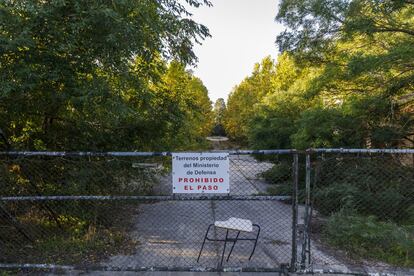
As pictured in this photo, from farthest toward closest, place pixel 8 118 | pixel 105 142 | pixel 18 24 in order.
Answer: pixel 105 142
pixel 8 118
pixel 18 24

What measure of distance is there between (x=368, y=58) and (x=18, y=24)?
692cm

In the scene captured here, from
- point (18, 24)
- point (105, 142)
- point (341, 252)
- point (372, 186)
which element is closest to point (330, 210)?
point (372, 186)

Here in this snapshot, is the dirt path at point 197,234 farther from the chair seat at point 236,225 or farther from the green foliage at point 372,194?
the green foliage at point 372,194

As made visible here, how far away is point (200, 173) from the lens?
464cm

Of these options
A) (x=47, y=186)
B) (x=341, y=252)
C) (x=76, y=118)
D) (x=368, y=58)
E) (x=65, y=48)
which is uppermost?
(x=368, y=58)

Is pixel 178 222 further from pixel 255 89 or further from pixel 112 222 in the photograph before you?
pixel 255 89

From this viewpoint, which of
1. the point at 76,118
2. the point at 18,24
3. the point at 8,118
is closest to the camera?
the point at 18,24

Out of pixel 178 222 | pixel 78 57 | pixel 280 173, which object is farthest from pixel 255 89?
pixel 78 57

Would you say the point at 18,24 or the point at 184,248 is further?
the point at 184,248

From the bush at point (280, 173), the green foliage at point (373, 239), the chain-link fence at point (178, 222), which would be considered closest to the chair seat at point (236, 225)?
the chain-link fence at point (178, 222)

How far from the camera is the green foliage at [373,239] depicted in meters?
5.69

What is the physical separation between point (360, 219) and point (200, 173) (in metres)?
3.86

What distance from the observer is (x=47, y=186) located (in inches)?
262

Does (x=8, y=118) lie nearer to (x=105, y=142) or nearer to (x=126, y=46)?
(x=105, y=142)
